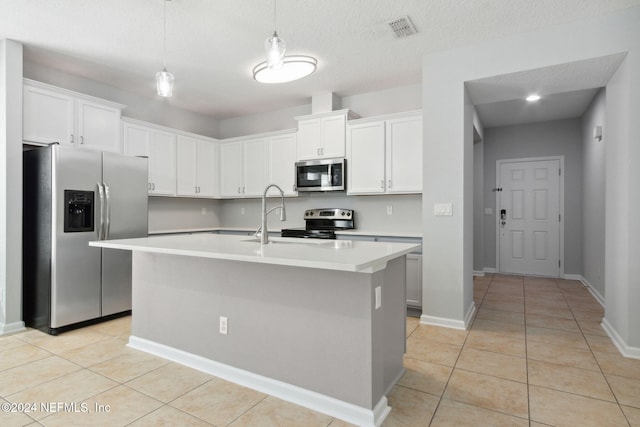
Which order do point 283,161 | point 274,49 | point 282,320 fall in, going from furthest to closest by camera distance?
point 283,161 → point 282,320 → point 274,49

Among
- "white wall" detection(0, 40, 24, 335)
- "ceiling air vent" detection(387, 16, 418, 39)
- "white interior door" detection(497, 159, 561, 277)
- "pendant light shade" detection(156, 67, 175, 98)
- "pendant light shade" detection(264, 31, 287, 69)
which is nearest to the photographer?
"pendant light shade" detection(264, 31, 287, 69)

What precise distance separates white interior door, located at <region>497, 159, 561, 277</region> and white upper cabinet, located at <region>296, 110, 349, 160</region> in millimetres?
3368

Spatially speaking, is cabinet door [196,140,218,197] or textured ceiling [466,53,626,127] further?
cabinet door [196,140,218,197]

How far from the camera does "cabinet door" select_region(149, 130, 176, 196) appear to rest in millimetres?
4582

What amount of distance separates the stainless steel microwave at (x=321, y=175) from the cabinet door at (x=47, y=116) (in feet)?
8.40

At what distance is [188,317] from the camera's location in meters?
2.56

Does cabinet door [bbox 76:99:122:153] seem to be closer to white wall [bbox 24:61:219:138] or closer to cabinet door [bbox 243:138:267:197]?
white wall [bbox 24:61:219:138]

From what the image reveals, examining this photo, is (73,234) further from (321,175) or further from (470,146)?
(470,146)

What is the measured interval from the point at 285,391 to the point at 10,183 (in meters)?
3.10

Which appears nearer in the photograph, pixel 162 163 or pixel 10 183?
pixel 10 183

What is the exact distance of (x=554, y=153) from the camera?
5.78 meters

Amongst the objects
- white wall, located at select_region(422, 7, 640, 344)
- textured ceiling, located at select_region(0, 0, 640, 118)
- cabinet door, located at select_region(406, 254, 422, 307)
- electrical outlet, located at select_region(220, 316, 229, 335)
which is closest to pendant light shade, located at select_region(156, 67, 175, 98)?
textured ceiling, located at select_region(0, 0, 640, 118)

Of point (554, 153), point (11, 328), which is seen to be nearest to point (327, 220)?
point (11, 328)

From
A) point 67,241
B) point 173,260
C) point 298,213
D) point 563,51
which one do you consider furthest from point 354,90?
point 67,241
